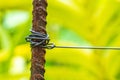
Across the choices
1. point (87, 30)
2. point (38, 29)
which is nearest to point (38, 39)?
point (38, 29)

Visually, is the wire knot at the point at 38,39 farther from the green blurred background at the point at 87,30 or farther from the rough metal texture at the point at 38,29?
the green blurred background at the point at 87,30

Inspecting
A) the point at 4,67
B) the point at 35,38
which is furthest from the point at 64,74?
the point at 35,38

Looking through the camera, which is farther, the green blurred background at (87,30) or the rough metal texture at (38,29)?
the green blurred background at (87,30)

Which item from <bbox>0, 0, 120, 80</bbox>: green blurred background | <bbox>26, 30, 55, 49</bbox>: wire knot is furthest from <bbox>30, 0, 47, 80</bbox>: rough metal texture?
<bbox>0, 0, 120, 80</bbox>: green blurred background

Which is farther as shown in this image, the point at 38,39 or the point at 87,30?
the point at 87,30

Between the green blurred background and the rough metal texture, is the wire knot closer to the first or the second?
the rough metal texture

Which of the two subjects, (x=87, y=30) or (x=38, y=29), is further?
(x=87, y=30)

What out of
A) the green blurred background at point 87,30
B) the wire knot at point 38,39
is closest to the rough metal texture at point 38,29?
the wire knot at point 38,39

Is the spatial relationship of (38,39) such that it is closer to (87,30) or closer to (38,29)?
(38,29)
